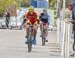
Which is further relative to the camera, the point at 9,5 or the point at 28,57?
the point at 9,5

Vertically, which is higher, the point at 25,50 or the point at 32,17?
the point at 32,17

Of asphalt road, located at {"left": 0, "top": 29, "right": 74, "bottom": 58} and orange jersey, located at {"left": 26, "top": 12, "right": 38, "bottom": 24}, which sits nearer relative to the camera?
asphalt road, located at {"left": 0, "top": 29, "right": 74, "bottom": 58}

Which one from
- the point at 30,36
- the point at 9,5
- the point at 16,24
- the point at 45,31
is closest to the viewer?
the point at 30,36

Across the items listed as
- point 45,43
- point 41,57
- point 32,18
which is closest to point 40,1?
point 45,43

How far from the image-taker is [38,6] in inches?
1916

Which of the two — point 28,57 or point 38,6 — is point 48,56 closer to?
point 28,57

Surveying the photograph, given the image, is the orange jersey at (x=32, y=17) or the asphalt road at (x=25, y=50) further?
the orange jersey at (x=32, y=17)

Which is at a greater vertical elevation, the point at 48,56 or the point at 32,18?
the point at 32,18

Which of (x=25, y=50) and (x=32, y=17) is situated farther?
(x=32, y=17)

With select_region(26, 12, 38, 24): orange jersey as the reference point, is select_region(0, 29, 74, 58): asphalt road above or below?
below

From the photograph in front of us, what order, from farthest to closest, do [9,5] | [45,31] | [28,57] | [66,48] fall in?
[9,5] < [45,31] < [28,57] < [66,48]

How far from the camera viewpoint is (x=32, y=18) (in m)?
19.0

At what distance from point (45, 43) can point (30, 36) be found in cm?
520

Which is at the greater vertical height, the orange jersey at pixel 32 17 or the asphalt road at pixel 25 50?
the orange jersey at pixel 32 17
